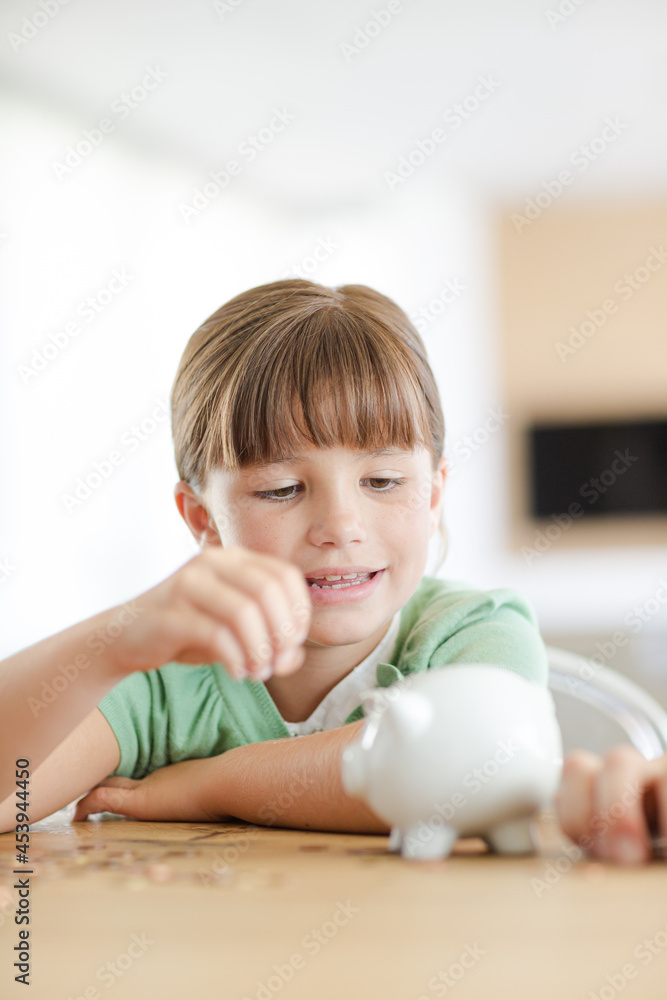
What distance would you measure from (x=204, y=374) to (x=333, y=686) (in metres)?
0.38

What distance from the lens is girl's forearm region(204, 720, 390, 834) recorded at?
78cm

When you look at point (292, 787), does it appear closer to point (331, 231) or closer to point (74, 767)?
point (74, 767)

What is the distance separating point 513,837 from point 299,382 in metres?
0.53

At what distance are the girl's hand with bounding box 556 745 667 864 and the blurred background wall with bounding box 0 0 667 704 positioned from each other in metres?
3.04

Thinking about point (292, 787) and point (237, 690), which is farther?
point (237, 690)

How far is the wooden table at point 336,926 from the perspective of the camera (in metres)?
0.41

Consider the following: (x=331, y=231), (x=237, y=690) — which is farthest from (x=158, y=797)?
(x=331, y=231)

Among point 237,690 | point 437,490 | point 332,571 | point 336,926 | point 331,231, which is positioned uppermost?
point 331,231

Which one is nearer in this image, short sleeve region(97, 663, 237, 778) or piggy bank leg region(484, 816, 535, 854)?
piggy bank leg region(484, 816, 535, 854)

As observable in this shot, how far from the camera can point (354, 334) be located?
42.3 inches

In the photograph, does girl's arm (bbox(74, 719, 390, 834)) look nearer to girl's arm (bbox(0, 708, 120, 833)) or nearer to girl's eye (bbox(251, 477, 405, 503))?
girl's arm (bbox(0, 708, 120, 833))

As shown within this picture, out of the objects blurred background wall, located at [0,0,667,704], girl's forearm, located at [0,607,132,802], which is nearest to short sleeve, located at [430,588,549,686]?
girl's forearm, located at [0,607,132,802]

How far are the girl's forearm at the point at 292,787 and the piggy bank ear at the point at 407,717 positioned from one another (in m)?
0.19

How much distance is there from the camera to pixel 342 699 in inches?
43.5
